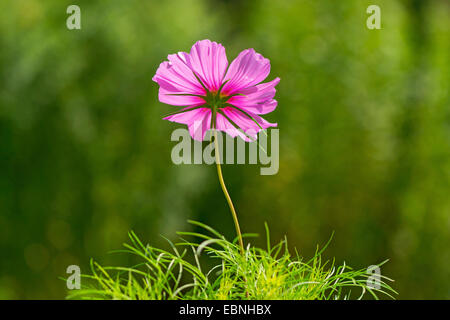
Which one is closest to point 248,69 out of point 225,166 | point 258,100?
point 258,100

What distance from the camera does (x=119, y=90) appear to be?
8.65ft

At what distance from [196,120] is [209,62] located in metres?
0.04

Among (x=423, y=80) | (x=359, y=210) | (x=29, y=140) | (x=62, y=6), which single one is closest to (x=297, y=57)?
(x=423, y=80)

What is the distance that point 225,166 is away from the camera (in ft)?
10.0

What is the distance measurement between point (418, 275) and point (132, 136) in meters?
1.58

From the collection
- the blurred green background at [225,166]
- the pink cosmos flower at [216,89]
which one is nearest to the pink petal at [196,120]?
the pink cosmos flower at [216,89]

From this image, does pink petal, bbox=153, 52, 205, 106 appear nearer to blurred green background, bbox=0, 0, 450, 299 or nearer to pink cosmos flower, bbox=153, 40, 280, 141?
pink cosmos flower, bbox=153, 40, 280, 141

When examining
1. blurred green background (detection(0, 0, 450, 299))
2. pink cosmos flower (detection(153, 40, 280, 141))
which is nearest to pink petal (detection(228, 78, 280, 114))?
pink cosmos flower (detection(153, 40, 280, 141))

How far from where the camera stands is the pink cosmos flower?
33 centimetres

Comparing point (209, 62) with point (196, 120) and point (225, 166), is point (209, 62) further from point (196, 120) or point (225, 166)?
point (225, 166)

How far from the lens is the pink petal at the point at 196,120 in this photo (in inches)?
12.8

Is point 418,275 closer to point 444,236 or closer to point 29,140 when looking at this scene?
point 444,236

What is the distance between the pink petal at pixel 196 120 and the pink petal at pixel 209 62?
2 cm

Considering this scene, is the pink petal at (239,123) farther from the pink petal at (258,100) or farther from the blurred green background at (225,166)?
the blurred green background at (225,166)
